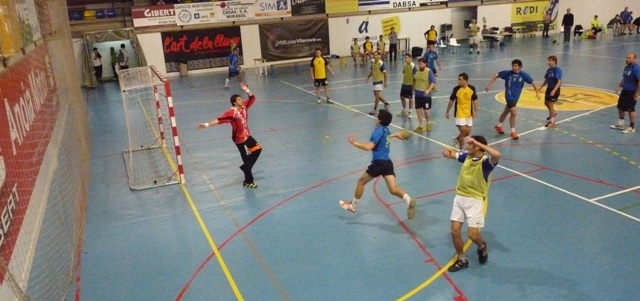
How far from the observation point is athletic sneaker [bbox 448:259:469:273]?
7.24m

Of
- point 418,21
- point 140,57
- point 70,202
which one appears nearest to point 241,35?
point 140,57

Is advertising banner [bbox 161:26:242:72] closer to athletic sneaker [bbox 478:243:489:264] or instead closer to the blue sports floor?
the blue sports floor

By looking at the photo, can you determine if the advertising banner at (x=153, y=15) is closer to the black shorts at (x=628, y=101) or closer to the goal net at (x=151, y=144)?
the goal net at (x=151, y=144)

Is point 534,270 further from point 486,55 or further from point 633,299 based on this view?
point 486,55

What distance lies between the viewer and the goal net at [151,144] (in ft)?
38.4

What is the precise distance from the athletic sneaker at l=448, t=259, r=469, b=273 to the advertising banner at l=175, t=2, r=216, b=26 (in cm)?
2857

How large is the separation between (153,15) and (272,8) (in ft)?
25.7

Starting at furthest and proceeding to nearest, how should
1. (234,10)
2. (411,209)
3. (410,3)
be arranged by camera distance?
(410,3)
(234,10)
(411,209)

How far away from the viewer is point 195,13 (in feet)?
105

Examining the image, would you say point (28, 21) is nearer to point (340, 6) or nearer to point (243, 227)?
point (243, 227)

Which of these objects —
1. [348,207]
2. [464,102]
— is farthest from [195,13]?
[348,207]

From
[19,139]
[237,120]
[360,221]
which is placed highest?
[19,139]

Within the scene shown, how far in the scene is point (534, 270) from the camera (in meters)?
7.16

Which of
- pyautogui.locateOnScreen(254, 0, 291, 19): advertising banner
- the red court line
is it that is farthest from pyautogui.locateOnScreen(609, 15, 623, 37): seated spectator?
the red court line
